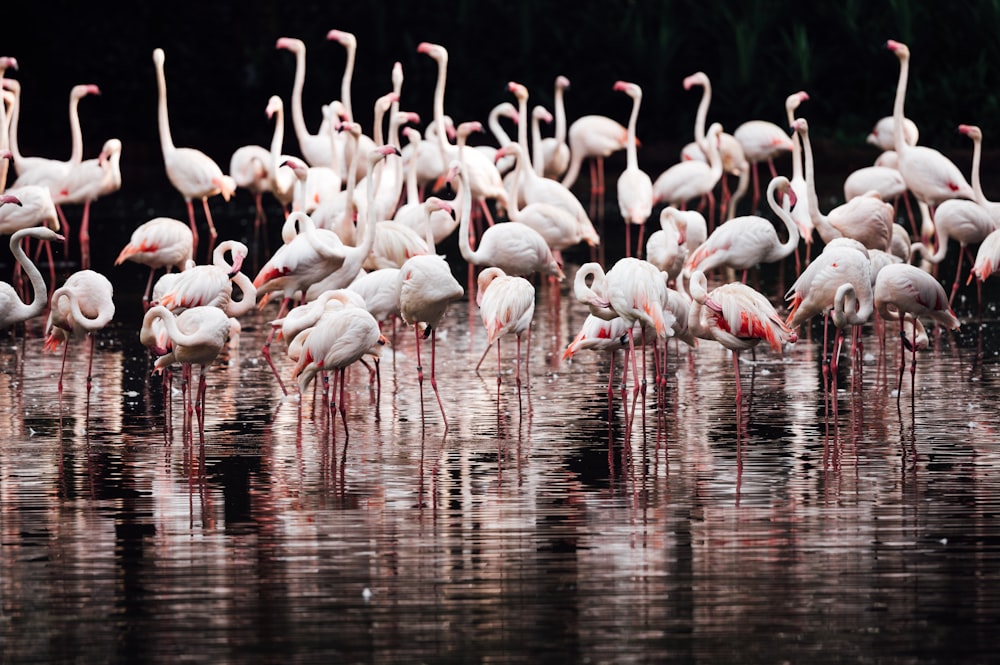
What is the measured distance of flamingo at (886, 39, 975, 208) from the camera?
44.3 feet

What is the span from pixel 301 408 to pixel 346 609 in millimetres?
Result: 3463

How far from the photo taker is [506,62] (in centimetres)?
2591

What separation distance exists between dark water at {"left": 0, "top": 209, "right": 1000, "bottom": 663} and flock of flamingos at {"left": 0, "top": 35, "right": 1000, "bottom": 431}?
1.03 feet

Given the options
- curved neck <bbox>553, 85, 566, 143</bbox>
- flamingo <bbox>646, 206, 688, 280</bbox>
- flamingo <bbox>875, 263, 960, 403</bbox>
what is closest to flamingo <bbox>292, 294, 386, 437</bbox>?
flamingo <bbox>875, 263, 960, 403</bbox>

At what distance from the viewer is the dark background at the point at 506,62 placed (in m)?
23.6

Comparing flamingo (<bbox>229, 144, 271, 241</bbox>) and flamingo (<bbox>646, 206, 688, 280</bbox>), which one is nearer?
flamingo (<bbox>646, 206, 688, 280</bbox>)

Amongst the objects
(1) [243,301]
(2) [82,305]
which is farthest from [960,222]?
(2) [82,305]

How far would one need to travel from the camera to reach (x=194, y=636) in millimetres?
5340

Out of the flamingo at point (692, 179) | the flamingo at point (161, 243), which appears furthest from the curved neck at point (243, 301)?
the flamingo at point (692, 179)

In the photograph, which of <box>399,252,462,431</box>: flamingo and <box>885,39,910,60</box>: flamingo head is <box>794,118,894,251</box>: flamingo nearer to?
<box>885,39,910,60</box>: flamingo head

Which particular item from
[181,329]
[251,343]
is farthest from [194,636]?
[251,343]

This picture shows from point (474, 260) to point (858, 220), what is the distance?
2526 millimetres

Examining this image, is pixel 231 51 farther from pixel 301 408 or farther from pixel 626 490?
pixel 626 490

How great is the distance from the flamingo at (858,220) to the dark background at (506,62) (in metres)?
11.3
